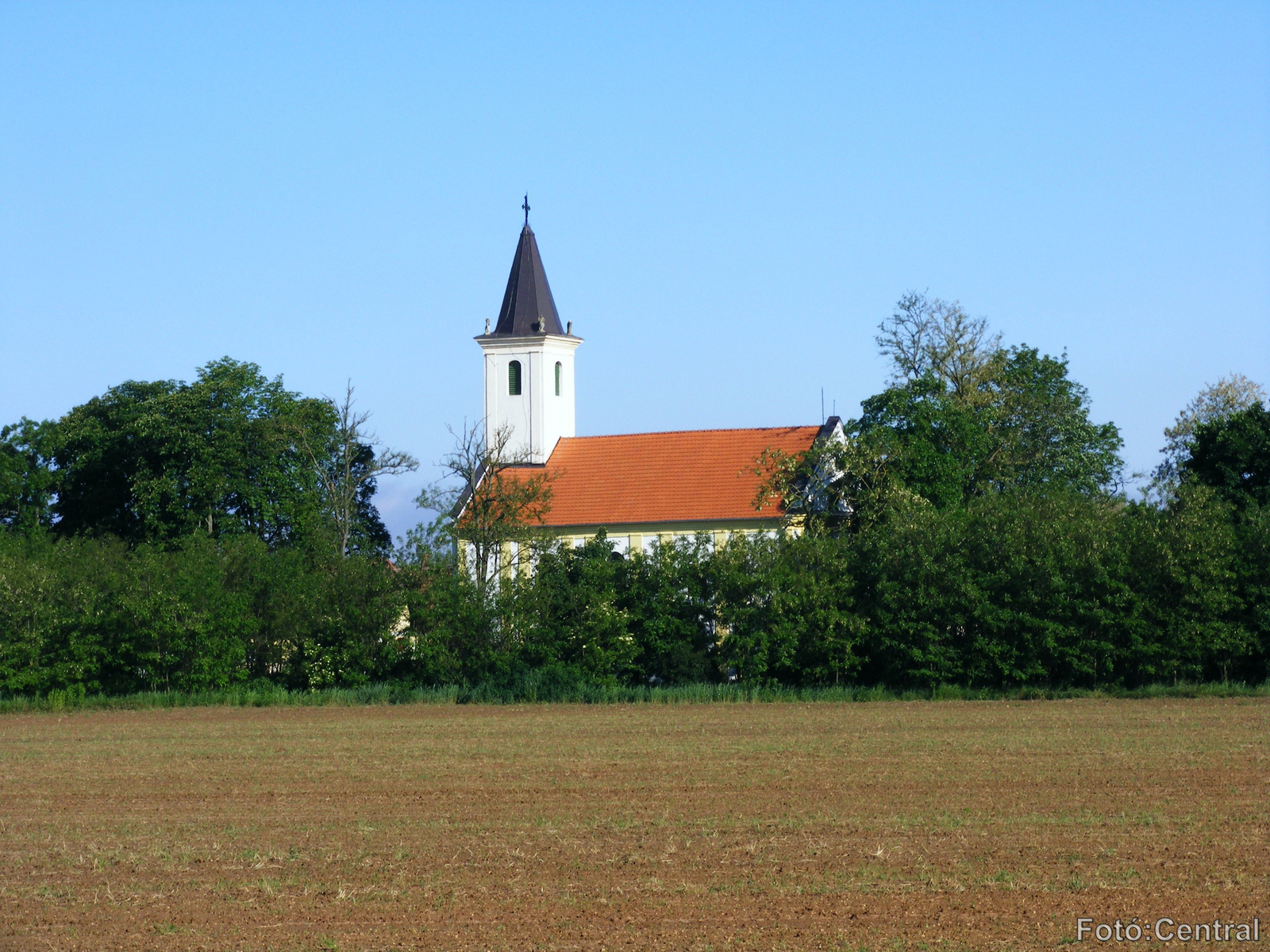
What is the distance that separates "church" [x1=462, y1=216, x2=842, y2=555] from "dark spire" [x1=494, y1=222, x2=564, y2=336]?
0.03 metres

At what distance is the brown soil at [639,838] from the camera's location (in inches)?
466

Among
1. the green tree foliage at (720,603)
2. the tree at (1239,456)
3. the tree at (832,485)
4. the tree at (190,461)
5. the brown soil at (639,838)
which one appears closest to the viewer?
the brown soil at (639,838)

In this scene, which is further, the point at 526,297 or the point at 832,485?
the point at 526,297

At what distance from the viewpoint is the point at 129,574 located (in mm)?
39281

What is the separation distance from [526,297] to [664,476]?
35.8 ft

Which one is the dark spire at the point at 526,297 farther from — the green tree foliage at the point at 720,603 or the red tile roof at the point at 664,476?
the green tree foliage at the point at 720,603

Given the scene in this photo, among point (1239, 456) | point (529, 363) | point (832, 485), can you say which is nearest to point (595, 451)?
point (529, 363)

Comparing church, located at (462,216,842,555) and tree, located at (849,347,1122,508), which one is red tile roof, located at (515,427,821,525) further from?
tree, located at (849,347,1122,508)

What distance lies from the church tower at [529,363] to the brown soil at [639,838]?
34136 millimetres

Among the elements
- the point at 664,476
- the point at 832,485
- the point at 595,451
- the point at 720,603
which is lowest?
the point at 720,603

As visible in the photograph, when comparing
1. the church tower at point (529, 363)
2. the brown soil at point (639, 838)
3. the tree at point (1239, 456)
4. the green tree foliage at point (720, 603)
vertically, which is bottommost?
the brown soil at point (639, 838)

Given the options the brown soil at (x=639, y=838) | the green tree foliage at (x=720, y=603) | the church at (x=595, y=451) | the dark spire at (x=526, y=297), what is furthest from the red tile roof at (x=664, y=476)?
the brown soil at (x=639, y=838)

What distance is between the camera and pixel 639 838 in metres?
15.6

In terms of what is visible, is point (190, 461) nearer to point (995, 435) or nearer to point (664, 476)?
point (664, 476)
